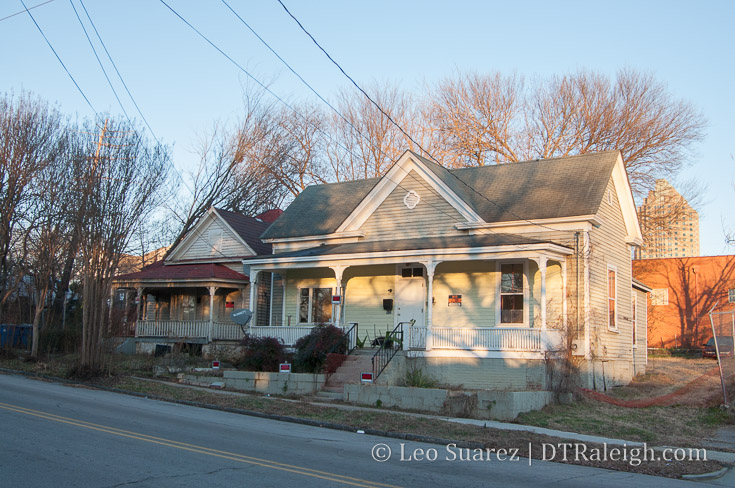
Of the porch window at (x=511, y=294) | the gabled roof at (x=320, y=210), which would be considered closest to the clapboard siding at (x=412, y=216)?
the gabled roof at (x=320, y=210)

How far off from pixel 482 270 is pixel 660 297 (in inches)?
1055

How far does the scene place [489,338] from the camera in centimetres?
1911

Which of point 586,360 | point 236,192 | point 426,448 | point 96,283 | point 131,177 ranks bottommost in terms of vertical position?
point 426,448

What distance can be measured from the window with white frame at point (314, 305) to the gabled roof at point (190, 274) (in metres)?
3.89

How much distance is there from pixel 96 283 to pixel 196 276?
27.1 ft

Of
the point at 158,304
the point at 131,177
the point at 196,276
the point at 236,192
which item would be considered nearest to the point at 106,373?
the point at 131,177

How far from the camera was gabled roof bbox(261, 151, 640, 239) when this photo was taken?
845 inches

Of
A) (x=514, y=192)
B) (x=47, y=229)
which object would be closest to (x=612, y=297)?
(x=514, y=192)

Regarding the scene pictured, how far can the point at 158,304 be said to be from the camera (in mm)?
31094

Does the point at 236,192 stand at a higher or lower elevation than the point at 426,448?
higher

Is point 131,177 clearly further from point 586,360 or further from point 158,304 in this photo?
point 586,360

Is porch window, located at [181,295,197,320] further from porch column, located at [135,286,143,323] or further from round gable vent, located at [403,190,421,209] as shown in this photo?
round gable vent, located at [403,190,421,209]

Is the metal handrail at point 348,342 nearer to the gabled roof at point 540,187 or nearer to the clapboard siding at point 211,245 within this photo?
the gabled roof at point 540,187

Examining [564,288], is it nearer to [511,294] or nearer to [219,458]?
[511,294]
